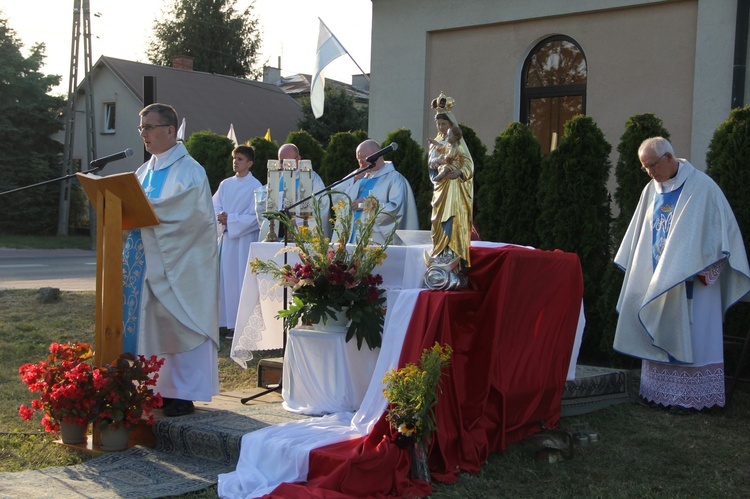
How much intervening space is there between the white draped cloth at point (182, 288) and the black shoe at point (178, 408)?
0.18 ft

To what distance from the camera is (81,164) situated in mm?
37344

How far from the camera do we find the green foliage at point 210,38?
4862cm

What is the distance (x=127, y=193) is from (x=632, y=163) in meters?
4.60

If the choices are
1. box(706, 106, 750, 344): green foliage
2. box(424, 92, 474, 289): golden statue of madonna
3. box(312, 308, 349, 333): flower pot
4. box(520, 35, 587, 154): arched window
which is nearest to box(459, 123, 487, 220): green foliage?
box(706, 106, 750, 344): green foliage

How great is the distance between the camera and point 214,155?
1305 cm

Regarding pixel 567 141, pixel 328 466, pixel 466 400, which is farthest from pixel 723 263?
pixel 328 466

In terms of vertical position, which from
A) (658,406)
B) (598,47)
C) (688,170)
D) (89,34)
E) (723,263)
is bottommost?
(658,406)

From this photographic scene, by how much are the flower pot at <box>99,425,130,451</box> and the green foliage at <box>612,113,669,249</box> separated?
4845mm

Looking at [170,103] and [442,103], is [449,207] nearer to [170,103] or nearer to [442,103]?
[442,103]

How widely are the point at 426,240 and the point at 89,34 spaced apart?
23221 mm

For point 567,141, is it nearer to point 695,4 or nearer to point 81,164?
point 695,4

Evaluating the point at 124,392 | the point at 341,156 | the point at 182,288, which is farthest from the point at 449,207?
the point at 341,156

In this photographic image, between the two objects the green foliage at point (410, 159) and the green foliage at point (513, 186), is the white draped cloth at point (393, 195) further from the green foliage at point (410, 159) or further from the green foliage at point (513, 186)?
the green foliage at point (410, 159)

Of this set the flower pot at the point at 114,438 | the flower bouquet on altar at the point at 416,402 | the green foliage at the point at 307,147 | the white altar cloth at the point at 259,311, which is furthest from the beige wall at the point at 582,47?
the flower pot at the point at 114,438
